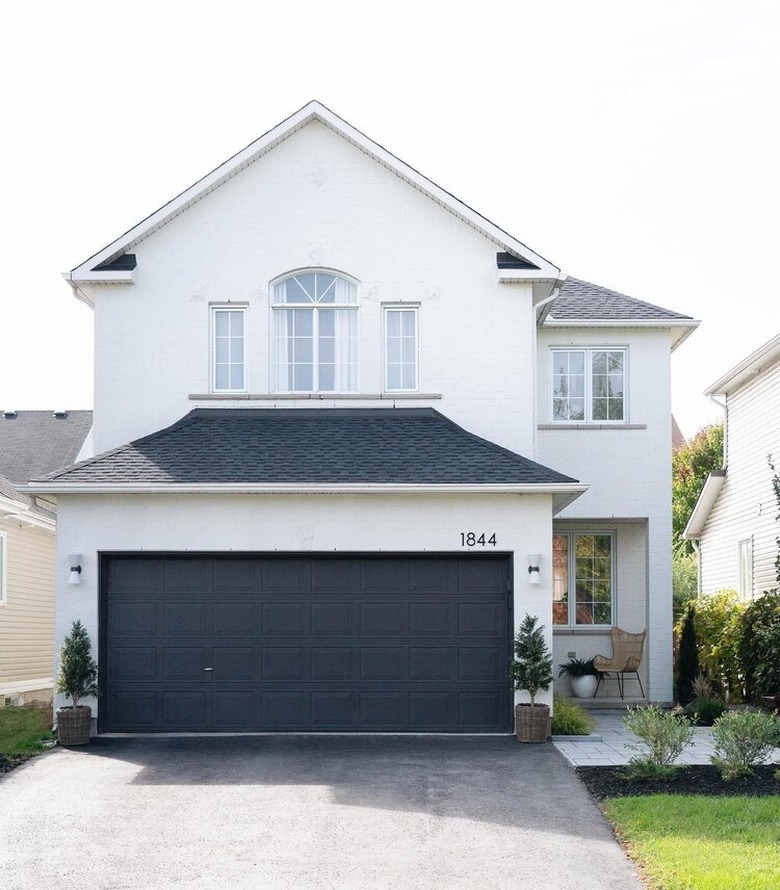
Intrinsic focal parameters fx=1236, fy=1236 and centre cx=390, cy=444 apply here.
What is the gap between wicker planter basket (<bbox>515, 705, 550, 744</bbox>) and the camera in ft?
50.1

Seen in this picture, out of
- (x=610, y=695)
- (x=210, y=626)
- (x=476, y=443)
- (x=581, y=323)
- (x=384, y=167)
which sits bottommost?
(x=610, y=695)

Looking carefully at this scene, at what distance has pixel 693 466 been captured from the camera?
38.0 metres

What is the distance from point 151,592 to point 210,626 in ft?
2.95

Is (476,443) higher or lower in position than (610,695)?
higher

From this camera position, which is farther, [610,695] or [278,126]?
[610,695]

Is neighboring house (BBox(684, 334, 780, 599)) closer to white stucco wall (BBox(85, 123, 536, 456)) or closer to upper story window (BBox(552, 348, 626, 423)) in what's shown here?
upper story window (BBox(552, 348, 626, 423))

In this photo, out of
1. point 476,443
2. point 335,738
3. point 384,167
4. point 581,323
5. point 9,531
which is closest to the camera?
point 335,738

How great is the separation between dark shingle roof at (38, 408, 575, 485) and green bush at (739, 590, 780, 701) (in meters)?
4.28

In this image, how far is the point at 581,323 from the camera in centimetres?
2053

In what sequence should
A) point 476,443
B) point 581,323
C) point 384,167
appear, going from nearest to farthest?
point 476,443, point 384,167, point 581,323

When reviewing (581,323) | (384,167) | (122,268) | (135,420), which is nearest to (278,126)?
(384,167)

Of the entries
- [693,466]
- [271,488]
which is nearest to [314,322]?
[271,488]

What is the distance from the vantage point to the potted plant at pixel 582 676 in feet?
67.7

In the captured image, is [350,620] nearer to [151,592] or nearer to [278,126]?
[151,592]
